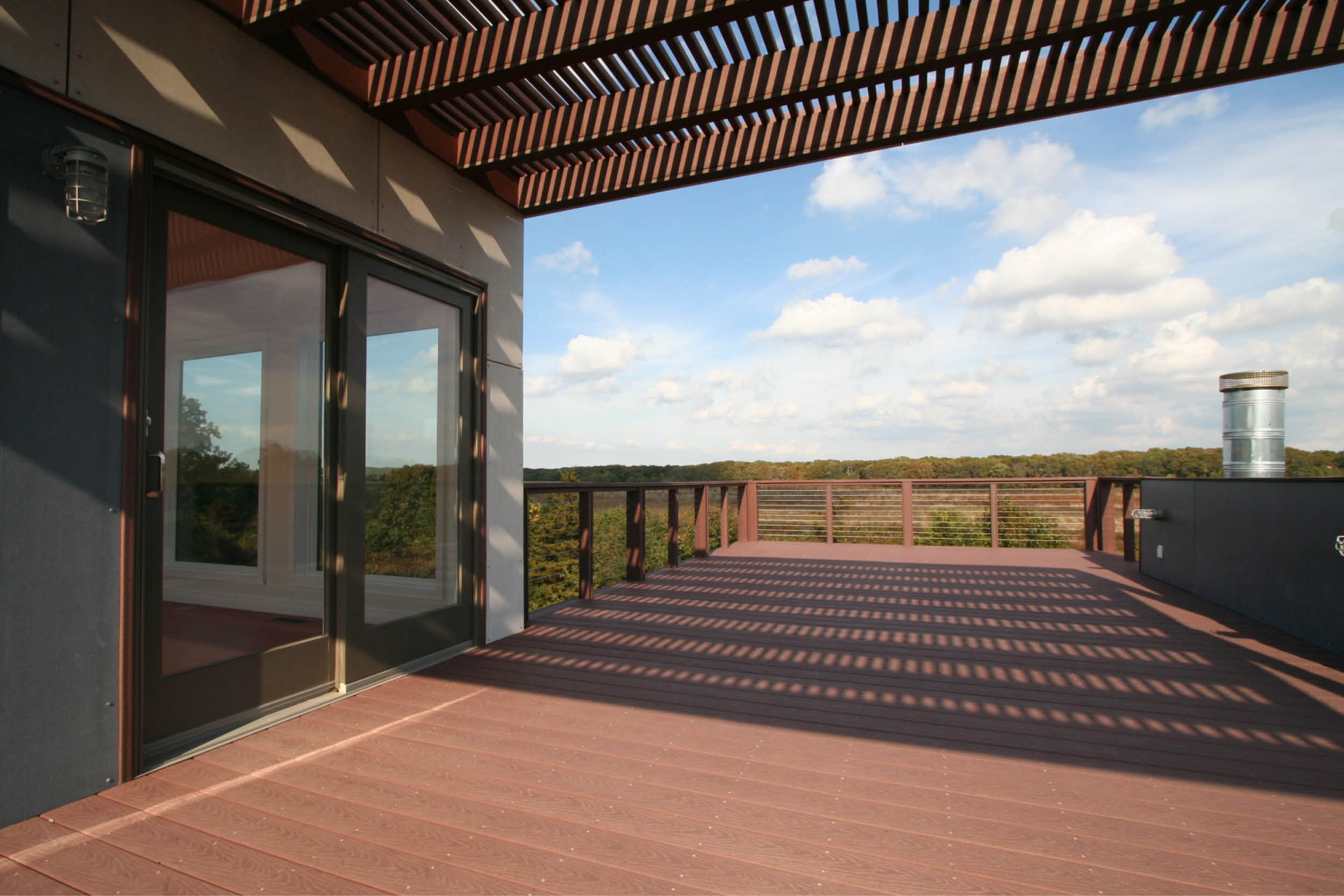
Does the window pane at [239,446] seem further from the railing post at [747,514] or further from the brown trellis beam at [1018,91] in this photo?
the railing post at [747,514]

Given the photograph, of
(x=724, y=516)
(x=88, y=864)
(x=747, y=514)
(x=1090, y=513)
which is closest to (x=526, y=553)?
(x=88, y=864)

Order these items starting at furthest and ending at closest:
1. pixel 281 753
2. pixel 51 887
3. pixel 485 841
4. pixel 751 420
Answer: pixel 751 420, pixel 281 753, pixel 485 841, pixel 51 887

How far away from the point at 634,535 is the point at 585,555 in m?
0.84

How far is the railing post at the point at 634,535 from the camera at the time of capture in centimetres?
523

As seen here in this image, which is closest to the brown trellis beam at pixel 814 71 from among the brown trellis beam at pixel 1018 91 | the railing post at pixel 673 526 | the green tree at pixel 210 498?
the brown trellis beam at pixel 1018 91

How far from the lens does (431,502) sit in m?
3.08

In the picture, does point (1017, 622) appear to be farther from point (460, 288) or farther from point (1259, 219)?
point (1259, 219)

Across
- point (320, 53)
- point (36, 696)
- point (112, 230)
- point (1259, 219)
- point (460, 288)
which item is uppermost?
point (1259, 219)

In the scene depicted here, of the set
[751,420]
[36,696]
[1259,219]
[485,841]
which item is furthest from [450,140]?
[751,420]

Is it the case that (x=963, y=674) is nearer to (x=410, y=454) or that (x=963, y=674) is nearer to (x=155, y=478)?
(x=410, y=454)

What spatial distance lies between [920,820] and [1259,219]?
9152 mm

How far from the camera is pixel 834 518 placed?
8.23 m

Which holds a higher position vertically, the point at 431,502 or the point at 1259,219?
the point at 1259,219

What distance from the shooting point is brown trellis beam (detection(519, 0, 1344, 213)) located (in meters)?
2.14
